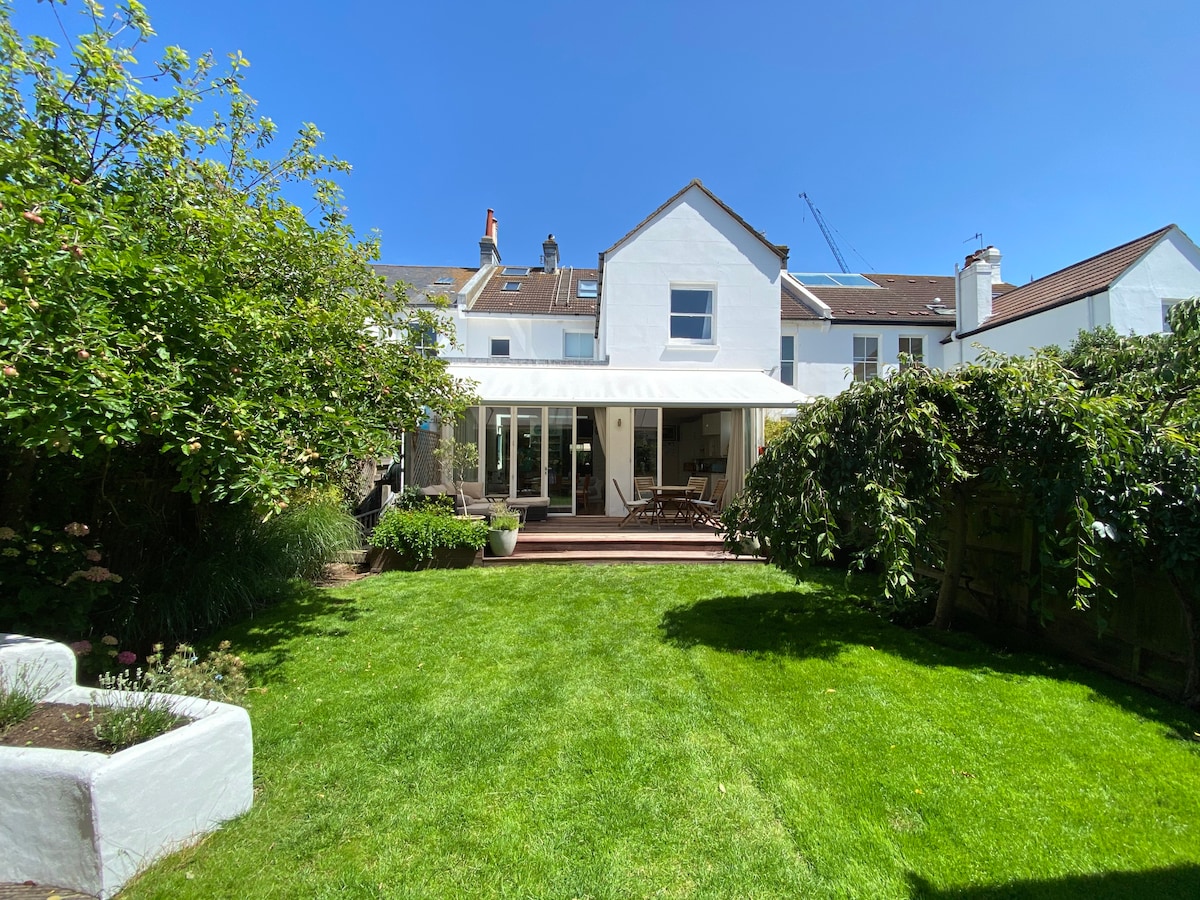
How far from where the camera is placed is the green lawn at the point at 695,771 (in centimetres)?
306

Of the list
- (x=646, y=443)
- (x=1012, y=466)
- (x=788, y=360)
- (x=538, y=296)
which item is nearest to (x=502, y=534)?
(x=646, y=443)

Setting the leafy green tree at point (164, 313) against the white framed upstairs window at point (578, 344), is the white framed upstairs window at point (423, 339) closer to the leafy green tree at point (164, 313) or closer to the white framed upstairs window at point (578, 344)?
the leafy green tree at point (164, 313)

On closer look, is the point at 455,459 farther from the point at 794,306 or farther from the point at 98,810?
the point at 794,306

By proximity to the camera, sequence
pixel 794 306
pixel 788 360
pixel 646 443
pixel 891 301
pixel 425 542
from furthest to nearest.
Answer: pixel 891 301 < pixel 794 306 < pixel 788 360 < pixel 646 443 < pixel 425 542

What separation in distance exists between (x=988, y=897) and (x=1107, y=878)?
2.61ft

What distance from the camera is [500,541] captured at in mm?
11094

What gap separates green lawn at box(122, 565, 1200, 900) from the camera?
3061mm

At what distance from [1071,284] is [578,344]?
57.5ft

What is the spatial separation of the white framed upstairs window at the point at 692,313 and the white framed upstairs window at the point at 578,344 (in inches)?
181

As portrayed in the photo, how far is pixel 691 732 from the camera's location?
4625mm

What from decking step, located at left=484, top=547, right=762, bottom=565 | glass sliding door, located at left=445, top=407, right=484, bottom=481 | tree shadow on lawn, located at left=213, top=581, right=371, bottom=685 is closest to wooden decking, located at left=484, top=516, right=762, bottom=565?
decking step, located at left=484, top=547, right=762, bottom=565

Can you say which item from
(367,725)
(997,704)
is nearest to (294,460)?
(367,725)

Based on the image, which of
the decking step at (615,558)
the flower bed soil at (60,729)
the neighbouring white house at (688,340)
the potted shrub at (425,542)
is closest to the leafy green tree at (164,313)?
the flower bed soil at (60,729)

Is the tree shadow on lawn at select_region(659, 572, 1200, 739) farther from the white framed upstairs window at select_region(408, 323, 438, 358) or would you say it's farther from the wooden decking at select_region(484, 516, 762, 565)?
the white framed upstairs window at select_region(408, 323, 438, 358)
